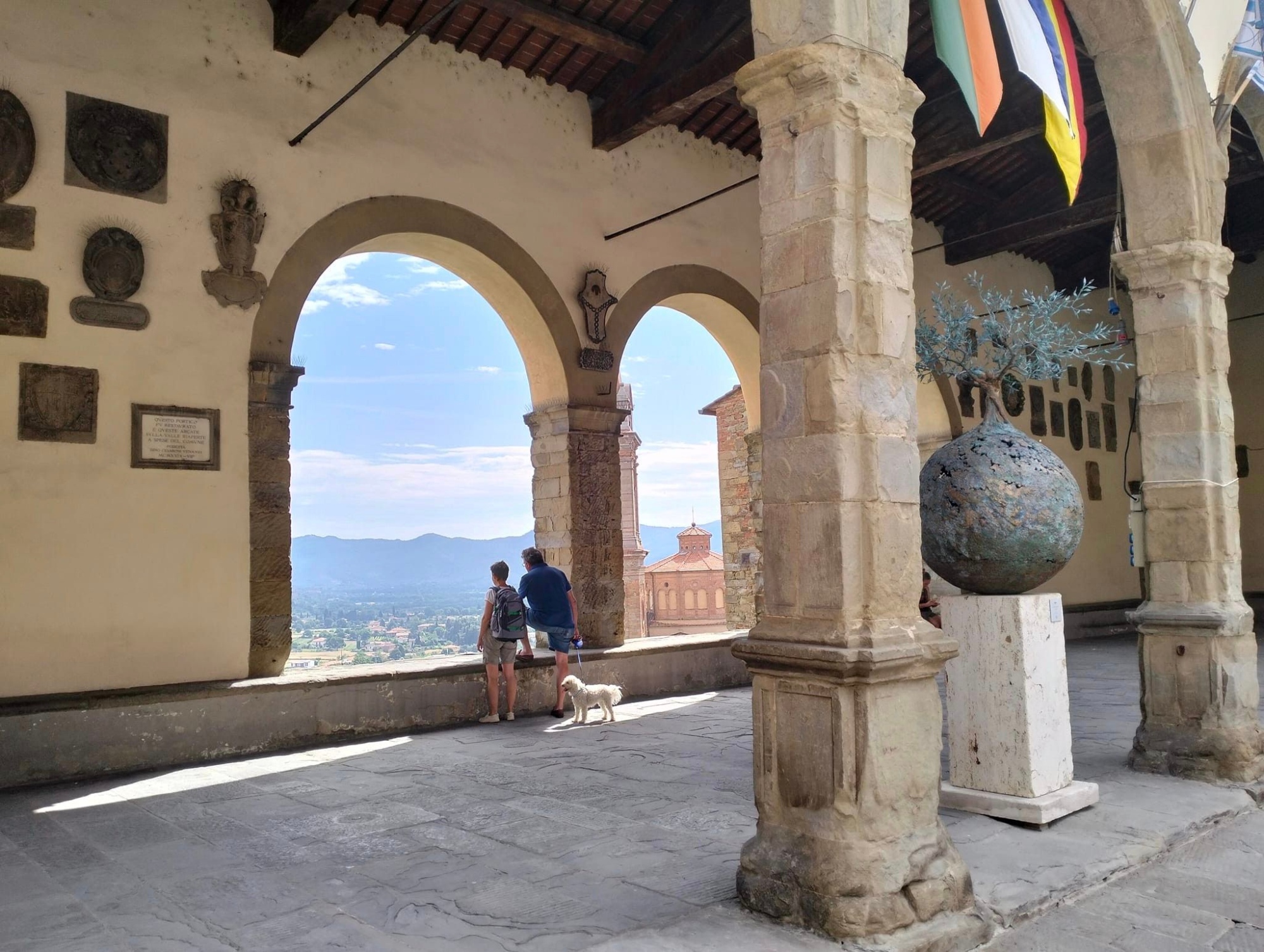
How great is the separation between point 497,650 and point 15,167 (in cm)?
409

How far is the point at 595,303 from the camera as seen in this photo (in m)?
8.43

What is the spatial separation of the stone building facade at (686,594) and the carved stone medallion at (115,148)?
16.0 meters

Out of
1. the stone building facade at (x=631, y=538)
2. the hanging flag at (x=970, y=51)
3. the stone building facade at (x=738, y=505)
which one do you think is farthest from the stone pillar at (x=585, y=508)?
the stone building facade at (x=631, y=538)

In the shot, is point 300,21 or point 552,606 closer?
point 300,21

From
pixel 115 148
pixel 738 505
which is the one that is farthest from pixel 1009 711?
pixel 738 505

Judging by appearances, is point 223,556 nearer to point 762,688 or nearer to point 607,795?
point 607,795

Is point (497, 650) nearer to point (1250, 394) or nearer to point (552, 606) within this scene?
point (552, 606)

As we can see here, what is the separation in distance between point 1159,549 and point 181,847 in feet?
15.7

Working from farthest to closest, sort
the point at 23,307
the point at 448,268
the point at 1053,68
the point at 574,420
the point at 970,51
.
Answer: the point at 574,420, the point at 448,268, the point at 23,307, the point at 1053,68, the point at 970,51

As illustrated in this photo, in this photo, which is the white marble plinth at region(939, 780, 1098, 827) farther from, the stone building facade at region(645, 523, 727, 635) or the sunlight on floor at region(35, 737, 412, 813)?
the stone building facade at region(645, 523, 727, 635)

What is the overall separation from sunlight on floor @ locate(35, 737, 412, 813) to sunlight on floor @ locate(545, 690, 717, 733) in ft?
3.63

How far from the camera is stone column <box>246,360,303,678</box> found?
6328 mm

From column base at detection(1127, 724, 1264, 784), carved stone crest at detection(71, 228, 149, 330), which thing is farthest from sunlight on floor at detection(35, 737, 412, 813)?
column base at detection(1127, 724, 1264, 784)

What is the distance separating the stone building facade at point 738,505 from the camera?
1015cm
